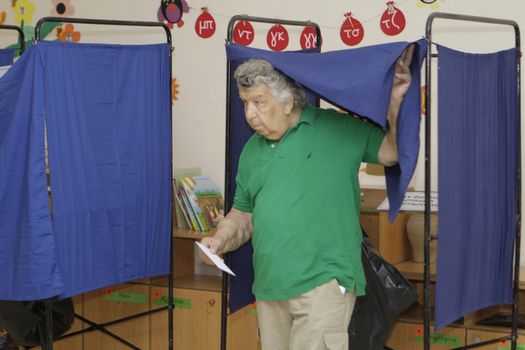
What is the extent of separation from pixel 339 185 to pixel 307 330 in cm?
46

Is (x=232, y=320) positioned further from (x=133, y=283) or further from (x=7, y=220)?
(x=7, y=220)

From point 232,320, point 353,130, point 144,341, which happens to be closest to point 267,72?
point 353,130

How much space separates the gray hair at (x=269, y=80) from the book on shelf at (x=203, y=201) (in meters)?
1.55

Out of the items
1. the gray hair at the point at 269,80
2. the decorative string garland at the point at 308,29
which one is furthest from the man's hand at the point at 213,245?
the decorative string garland at the point at 308,29

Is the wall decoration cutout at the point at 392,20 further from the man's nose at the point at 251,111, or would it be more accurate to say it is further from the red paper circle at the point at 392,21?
the man's nose at the point at 251,111

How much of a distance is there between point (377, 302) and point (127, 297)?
165cm

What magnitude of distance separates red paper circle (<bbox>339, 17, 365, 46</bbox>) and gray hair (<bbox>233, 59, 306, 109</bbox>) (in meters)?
1.38

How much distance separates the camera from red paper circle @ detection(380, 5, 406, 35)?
3.70 meters

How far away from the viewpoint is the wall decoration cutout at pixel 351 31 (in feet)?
12.5

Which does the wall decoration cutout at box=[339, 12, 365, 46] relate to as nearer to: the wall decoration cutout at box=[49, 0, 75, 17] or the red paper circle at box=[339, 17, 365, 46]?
the red paper circle at box=[339, 17, 365, 46]

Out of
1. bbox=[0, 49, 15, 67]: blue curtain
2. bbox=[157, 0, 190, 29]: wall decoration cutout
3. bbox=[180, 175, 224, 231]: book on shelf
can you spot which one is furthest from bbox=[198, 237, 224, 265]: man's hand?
bbox=[157, 0, 190, 29]: wall decoration cutout

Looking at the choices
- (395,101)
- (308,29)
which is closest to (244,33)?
(308,29)

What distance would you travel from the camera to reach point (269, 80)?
2490 millimetres

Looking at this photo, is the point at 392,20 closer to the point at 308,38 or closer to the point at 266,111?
the point at 308,38
